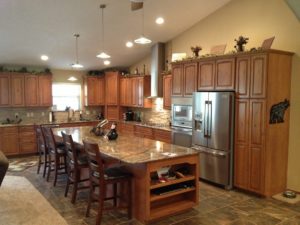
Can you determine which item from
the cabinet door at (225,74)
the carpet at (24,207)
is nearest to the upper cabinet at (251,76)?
the cabinet door at (225,74)

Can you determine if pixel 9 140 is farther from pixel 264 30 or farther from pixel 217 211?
pixel 264 30

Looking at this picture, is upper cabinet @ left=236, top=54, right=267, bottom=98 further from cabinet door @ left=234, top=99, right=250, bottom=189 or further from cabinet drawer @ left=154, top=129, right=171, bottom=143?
cabinet drawer @ left=154, top=129, right=171, bottom=143

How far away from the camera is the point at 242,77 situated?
187 inches

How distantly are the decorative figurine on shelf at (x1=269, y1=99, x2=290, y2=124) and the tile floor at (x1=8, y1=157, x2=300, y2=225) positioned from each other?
4.33 ft

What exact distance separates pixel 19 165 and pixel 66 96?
2.92 metres

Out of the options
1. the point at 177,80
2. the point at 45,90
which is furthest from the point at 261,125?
the point at 45,90

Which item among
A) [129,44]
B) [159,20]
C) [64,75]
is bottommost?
[64,75]

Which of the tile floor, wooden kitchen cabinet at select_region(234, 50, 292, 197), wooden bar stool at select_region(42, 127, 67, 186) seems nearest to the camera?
the tile floor

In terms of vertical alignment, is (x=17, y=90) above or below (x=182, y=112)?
above

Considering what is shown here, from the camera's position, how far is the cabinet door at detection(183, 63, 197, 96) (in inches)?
226

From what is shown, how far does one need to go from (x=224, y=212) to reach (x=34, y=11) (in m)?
4.74

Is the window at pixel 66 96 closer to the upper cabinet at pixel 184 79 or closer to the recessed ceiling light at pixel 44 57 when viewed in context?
the recessed ceiling light at pixel 44 57

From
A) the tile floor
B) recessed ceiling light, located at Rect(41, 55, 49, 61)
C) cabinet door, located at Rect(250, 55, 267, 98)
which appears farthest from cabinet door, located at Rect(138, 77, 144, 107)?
cabinet door, located at Rect(250, 55, 267, 98)

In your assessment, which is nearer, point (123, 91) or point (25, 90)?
point (25, 90)
